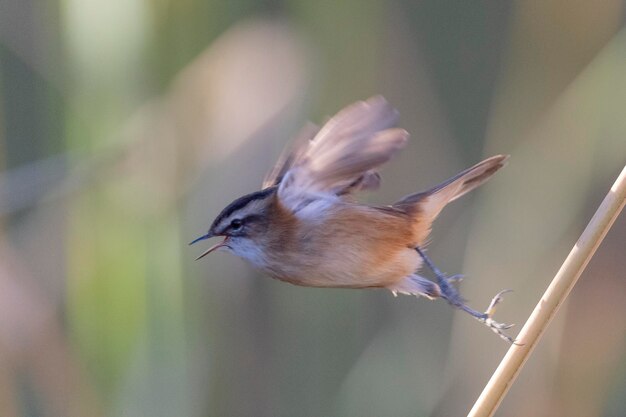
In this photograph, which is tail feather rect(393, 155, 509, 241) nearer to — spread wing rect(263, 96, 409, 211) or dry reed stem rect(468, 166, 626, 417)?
spread wing rect(263, 96, 409, 211)


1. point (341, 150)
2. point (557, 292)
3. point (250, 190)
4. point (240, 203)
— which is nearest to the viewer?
point (557, 292)

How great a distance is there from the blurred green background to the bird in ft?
0.67

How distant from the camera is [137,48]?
1.60 meters

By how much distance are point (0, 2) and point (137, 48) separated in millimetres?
912

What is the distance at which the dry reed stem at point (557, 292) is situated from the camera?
1.01 m

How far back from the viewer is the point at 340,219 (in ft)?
4.98

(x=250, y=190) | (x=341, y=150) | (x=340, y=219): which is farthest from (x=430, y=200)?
(x=250, y=190)

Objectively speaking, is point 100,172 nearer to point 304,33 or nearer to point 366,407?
point 304,33

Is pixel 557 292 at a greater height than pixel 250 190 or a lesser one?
greater

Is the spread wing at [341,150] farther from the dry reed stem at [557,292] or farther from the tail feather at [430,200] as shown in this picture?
the dry reed stem at [557,292]

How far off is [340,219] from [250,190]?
545 millimetres

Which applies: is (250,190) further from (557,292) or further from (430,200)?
(557,292)

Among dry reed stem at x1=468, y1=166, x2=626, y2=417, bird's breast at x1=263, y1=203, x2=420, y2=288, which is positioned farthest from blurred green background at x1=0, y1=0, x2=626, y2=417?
dry reed stem at x1=468, y1=166, x2=626, y2=417

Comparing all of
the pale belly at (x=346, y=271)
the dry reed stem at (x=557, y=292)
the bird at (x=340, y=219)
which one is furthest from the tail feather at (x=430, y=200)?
the dry reed stem at (x=557, y=292)
